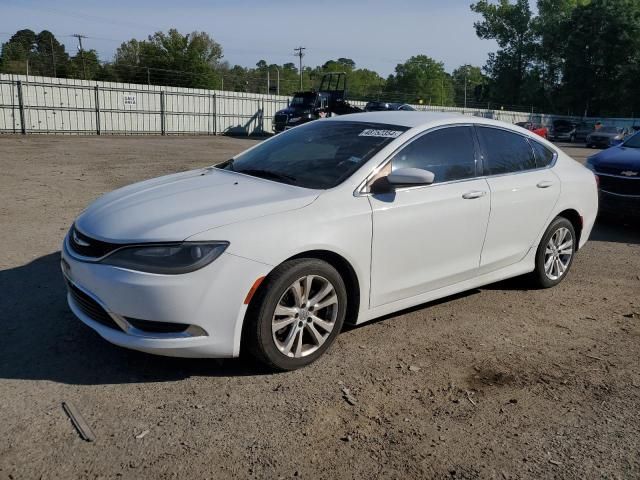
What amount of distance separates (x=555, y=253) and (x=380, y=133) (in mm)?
2226

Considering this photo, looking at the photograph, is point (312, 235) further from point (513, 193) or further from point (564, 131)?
point (564, 131)

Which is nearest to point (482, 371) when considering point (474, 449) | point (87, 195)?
point (474, 449)

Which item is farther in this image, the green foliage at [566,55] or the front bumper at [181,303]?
the green foliage at [566,55]

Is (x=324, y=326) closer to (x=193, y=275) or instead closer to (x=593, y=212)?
(x=193, y=275)

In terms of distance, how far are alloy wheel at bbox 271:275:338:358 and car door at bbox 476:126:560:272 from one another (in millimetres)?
1562

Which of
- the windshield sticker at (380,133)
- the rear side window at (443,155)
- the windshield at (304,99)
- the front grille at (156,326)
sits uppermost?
the windshield at (304,99)

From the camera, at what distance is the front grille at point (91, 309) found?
3371mm

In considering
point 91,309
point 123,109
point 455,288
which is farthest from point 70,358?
point 123,109

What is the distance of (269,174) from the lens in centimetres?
426

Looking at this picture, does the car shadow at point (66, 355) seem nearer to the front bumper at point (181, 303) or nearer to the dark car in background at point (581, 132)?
the front bumper at point (181, 303)

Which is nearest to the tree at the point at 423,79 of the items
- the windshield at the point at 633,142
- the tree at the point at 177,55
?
the tree at the point at 177,55

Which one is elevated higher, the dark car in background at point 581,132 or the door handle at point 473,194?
the door handle at point 473,194

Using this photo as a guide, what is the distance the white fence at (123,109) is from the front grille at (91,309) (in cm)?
2280

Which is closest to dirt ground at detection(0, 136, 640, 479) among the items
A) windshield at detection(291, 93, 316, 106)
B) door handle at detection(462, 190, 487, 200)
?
door handle at detection(462, 190, 487, 200)
